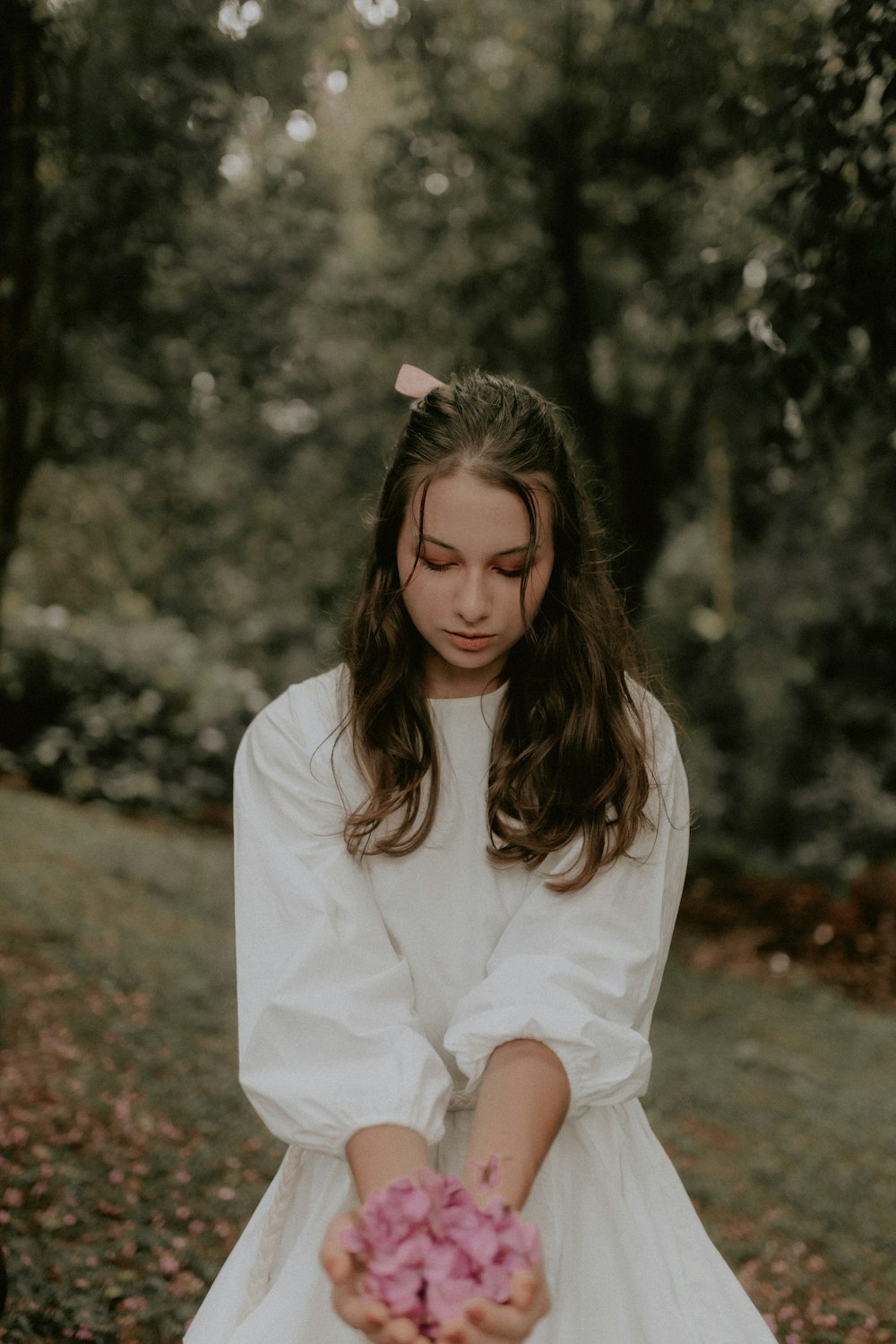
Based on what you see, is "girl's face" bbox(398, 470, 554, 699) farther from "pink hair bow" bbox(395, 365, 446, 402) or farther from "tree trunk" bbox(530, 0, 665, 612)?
"tree trunk" bbox(530, 0, 665, 612)

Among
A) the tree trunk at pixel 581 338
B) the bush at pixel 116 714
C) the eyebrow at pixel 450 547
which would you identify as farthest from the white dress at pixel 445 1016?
the bush at pixel 116 714

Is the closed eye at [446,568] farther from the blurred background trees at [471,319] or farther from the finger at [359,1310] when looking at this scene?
the finger at [359,1310]

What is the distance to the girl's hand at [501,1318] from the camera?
1275mm

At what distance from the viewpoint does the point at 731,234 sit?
21.3ft

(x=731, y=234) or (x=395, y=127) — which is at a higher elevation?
(x=395, y=127)

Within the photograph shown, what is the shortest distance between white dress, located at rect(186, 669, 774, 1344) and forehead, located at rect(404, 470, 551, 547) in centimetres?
31

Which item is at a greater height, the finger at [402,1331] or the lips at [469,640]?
the lips at [469,640]

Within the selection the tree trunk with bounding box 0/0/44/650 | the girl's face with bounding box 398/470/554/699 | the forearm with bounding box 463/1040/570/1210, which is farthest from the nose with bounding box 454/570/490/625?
the tree trunk with bounding box 0/0/44/650

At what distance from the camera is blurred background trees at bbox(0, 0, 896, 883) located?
3.97 metres

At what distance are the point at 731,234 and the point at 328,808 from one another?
551cm

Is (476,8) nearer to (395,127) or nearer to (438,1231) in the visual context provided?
(395,127)

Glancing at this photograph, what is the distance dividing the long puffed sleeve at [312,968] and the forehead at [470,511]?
0.37 metres

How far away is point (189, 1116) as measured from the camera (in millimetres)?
4574

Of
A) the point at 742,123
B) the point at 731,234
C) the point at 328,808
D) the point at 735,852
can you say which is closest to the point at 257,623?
the point at 735,852
